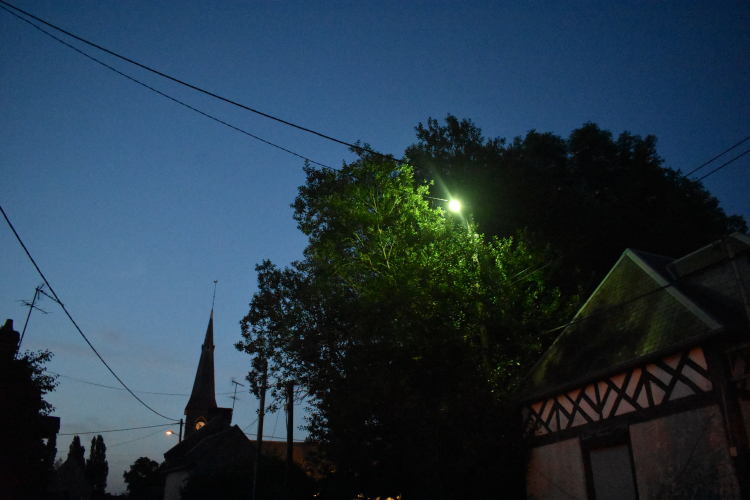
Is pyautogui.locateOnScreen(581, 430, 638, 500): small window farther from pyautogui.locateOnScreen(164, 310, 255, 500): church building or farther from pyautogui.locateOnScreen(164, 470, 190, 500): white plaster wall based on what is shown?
pyautogui.locateOnScreen(164, 470, 190, 500): white plaster wall

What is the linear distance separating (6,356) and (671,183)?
30.8 meters

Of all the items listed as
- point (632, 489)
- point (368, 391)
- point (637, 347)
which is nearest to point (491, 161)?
point (368, 391)

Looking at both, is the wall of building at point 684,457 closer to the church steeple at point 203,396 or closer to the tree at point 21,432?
the tree at point 21,432

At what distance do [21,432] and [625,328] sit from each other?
19133 millimetres

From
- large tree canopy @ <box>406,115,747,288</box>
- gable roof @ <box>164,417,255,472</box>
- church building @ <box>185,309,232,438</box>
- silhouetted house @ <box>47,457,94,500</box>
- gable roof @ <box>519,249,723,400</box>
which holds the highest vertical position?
large tree canopy @ <box>406,115,747,288</box>

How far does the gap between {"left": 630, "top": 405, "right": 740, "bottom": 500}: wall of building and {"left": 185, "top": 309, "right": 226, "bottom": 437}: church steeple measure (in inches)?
2128

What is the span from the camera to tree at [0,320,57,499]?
1627 centimetres

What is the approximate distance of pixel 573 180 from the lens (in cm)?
2878

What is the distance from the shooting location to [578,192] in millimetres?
27547

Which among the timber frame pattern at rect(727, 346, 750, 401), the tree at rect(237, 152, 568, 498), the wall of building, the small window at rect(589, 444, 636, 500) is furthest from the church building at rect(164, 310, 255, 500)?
the timber frame pattern at rect(727, 346, 750, 401)

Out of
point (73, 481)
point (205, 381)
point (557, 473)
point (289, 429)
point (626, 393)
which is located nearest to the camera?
point (626, 393)

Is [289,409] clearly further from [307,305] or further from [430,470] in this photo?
[430,470]

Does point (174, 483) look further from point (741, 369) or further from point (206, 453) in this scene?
point (741, 369)

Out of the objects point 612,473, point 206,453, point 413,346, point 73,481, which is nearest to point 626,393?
point 612,473
